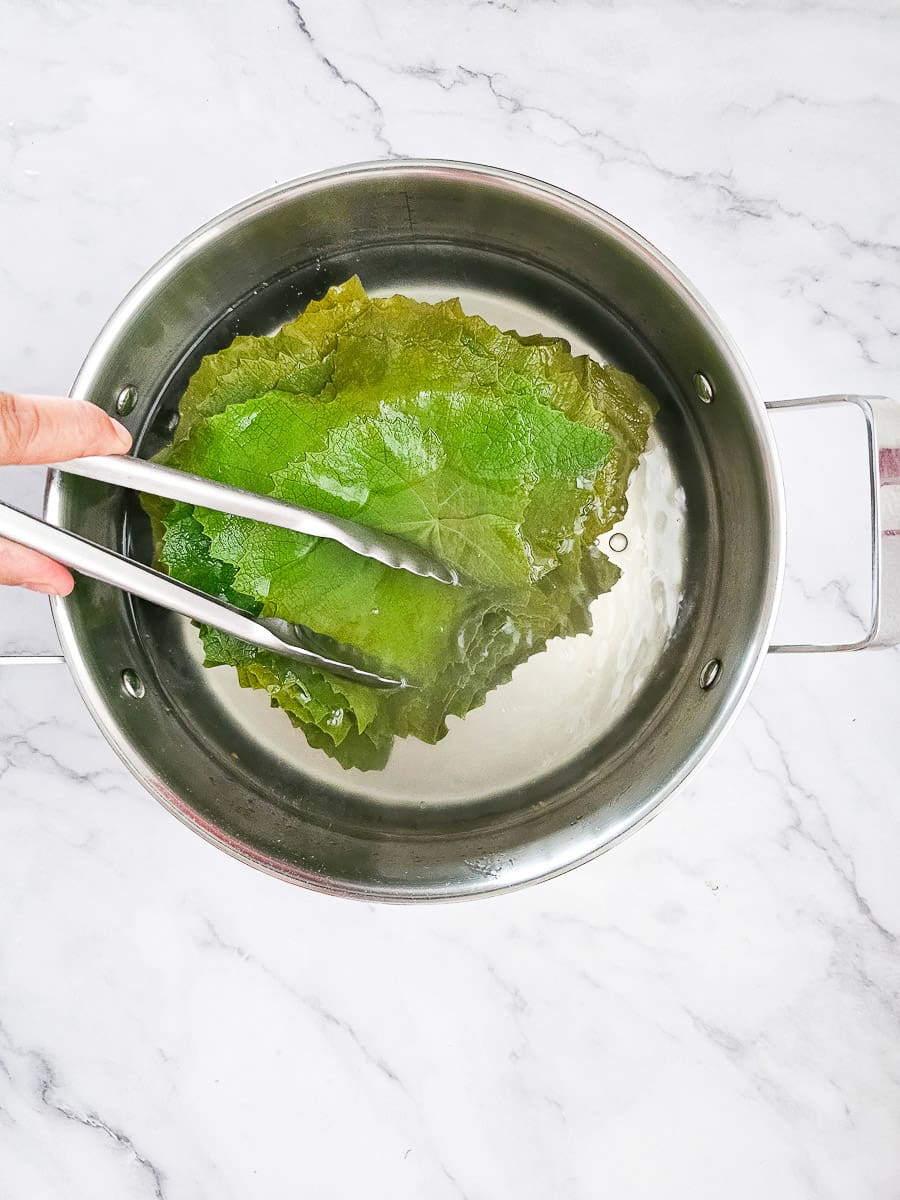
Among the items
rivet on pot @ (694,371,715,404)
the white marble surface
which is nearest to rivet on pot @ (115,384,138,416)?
the white marble surface

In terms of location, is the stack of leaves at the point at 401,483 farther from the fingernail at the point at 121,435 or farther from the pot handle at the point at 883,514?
the pot handle at the point at 883,514

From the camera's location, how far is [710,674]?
0.66 metres

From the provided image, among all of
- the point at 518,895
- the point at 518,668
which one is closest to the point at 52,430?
the point at 518,668

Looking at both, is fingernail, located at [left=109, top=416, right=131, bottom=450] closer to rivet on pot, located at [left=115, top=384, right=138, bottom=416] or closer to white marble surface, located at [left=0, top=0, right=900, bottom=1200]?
rivet on pot, located at [left=115, top=384, right=138, bottom=416]

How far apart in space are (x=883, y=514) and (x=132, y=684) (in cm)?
52

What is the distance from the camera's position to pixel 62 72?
2.49ft

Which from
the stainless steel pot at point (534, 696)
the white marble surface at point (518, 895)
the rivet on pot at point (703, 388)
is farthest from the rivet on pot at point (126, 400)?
the rivet on pot at point (703, 388)

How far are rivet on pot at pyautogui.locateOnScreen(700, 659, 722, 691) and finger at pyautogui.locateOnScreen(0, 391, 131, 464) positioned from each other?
43cm

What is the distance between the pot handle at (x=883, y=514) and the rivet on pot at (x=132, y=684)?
18.2 inches

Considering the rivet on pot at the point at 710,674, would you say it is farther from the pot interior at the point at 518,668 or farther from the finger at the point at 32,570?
the finger at the point at 32,570

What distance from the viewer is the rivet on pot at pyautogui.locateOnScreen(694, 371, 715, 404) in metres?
0.64

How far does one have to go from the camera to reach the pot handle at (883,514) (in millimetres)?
564

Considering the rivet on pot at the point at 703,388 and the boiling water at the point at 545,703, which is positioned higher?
the rivet on pot at the point at 703,388

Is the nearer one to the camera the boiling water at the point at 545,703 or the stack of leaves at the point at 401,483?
the stack of leaves at the point at 401,483
